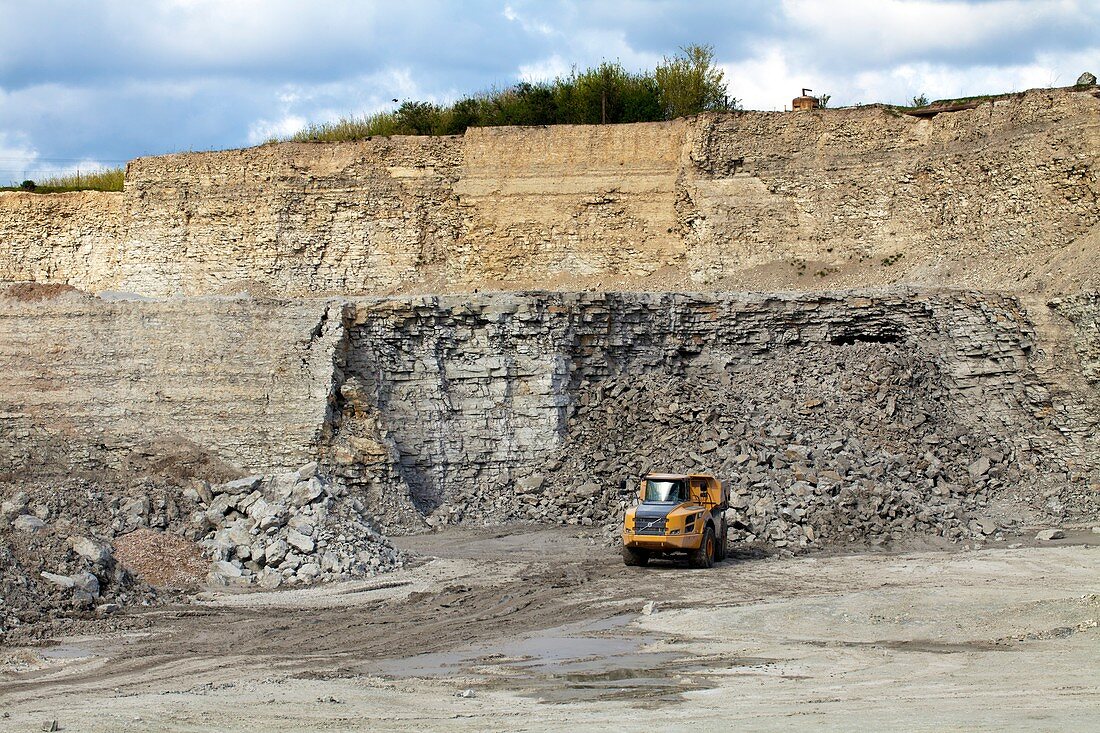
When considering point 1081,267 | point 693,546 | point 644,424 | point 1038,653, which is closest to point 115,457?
point 644,424

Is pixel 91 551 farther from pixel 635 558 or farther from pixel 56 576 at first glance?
pixel 635 558

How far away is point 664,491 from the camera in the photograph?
19.4 m

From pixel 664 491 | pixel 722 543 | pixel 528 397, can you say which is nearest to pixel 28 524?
pixel 664 491

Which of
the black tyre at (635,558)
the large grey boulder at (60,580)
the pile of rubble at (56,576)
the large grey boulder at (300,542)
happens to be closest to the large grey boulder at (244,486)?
the large grey boulder at (300,542)

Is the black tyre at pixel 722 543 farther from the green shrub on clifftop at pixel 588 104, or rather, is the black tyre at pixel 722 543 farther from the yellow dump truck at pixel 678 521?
the green shrub on clifftop at pixel 588 104

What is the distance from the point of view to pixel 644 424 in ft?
84.2

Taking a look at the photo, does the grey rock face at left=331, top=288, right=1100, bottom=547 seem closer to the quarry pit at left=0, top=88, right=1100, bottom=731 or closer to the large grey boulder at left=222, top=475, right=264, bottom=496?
the quarry pit at left=0, top=88, right=1100, bottom=731

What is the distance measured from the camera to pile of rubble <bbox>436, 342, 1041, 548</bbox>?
21.6 metres

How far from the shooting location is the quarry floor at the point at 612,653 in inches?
413

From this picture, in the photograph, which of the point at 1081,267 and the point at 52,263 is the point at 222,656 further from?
the point at 52,263

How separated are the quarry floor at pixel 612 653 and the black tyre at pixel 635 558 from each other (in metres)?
0.27

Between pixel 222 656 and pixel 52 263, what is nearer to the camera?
pixel 222 656

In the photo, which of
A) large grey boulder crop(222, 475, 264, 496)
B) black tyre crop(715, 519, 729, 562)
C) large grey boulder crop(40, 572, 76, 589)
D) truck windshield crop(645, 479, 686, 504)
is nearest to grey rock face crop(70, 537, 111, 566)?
large grey boulder crop(40, 572, 76, 589)

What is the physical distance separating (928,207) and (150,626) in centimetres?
2305
